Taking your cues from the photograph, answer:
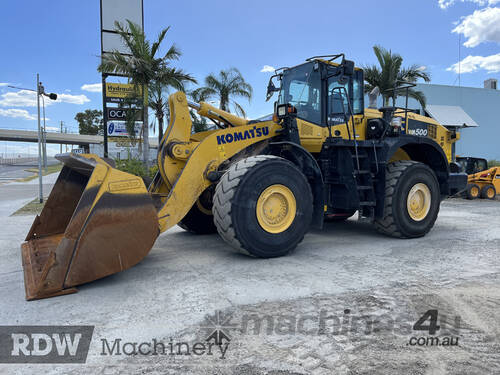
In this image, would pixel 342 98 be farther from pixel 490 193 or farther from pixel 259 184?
pixel 490 193

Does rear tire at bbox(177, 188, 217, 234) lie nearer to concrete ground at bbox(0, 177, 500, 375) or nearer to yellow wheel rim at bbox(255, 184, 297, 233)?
concrete ground at bbox(0, 177, 500, 375)

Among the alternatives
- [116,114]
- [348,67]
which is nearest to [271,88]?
[348,67]

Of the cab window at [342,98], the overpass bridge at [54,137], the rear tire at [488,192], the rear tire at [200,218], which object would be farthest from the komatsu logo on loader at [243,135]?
the overpass bridge at [54,137]

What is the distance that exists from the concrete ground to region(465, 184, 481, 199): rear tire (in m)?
9.99

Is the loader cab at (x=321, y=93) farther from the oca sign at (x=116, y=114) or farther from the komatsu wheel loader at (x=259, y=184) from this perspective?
the oca sign at (x=116, y=114)

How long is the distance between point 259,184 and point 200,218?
91.6 inches

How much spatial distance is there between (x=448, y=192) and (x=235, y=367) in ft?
21.3

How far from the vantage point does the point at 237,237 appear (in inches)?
193

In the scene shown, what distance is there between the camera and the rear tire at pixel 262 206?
16.1 ft

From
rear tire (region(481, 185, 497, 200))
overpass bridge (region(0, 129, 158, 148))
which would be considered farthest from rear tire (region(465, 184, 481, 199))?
overpass bridge (region(0, 129, 158, 148))

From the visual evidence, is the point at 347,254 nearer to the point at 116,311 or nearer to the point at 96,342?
the point at 116,311

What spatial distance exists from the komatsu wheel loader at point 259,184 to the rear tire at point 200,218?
2cm

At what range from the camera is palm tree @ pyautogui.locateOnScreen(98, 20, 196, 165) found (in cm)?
1662

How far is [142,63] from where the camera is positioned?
16562mm
